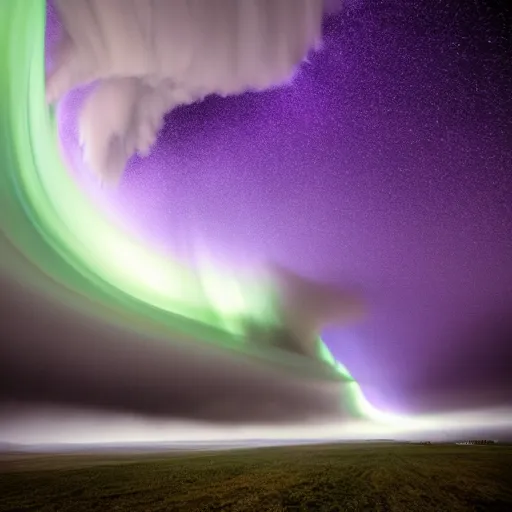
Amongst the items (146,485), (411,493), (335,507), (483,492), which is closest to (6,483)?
(146,485)

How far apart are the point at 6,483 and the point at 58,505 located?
14830 mm

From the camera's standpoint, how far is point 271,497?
23.0 meters

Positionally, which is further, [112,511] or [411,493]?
[411,493]

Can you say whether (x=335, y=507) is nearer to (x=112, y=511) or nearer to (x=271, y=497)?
(x=271, y=497)

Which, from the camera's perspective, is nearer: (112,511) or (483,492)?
(112,511)

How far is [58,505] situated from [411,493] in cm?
2084

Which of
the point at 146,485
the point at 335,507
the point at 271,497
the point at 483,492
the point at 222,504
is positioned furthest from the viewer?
the point at 146,485

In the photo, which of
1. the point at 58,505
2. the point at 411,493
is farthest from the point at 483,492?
the point at 58,505

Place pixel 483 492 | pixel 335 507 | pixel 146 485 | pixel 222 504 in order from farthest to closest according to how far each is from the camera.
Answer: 1. pixel 146 485
2. pixel 483 492
3. pixel 222 504
4. pixel 335 507

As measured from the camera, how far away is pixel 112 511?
1994cm

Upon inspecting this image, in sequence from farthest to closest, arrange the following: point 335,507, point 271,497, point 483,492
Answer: point 483,492 → point 271,497 → point 335,507

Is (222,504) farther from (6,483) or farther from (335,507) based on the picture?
(6,483)

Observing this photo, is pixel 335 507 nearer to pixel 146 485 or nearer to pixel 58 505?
pixel 58 505

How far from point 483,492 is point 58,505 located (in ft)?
84.2
